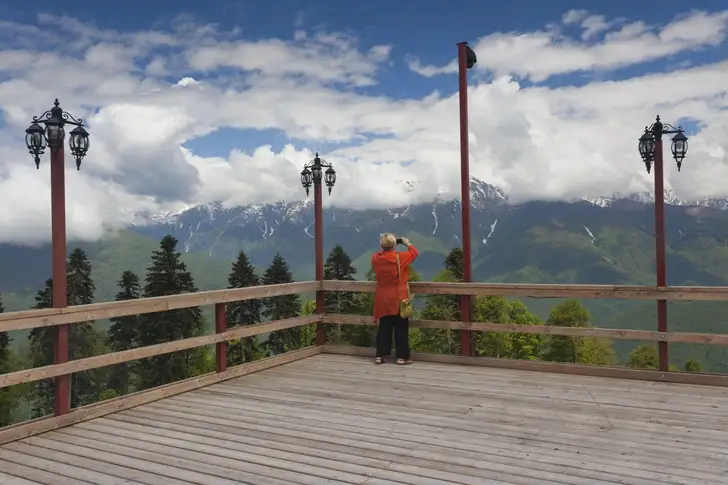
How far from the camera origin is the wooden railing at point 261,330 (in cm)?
586

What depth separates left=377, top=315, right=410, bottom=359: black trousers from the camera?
29.2 ft

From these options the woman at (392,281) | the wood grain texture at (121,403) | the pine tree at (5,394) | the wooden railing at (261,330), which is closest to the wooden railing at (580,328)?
the wooden railing at (261,330)

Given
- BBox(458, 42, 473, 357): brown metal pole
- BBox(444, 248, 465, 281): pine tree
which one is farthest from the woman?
BBox(444, 248, 465, 281): pine tree

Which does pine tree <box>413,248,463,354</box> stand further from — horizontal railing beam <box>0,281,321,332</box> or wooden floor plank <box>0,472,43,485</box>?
wooden floor plank <box>0,472,43,485</box>

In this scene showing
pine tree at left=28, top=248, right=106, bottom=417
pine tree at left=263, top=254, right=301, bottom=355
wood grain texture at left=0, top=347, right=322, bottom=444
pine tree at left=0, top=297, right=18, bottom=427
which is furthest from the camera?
pine tree at left=263, top=254, right=301, bottom=355

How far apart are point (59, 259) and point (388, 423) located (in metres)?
3.45

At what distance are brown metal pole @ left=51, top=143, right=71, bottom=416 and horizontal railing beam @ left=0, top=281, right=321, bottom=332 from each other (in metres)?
0.13

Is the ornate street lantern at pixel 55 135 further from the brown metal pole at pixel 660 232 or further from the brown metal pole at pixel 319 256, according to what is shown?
the brown metal pole at pixel 660 232

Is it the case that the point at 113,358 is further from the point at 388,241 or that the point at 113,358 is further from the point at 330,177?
the point at 330,177

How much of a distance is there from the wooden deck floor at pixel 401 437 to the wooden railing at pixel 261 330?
8.1 inches

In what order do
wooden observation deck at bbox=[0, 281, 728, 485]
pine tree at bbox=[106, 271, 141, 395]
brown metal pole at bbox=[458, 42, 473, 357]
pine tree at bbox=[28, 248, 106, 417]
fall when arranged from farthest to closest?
pine tree at bbox=[106, 271, 141, 395]
pine tree at bbox=[28, 248, 106, 417]
brown metal pole at bbox=[458, 42, 473, 357]
wooden observation deck at bbox=[0, 281, 728, 485]

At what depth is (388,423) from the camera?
591 centimetres

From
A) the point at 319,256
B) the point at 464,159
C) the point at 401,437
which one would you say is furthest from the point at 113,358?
the point at 464,159

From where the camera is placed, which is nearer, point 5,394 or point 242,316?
point 5,394
